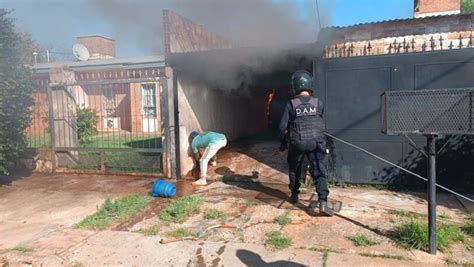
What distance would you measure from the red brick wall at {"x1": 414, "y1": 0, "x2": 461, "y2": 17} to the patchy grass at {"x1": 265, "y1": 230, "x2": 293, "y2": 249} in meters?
13.1

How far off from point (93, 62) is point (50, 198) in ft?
37.4

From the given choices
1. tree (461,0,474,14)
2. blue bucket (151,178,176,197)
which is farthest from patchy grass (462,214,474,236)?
tree (461,0,474,14)

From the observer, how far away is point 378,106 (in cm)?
561

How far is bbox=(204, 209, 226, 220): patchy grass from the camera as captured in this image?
4.50m

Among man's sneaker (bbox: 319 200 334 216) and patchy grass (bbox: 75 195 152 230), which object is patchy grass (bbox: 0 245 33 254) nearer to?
patchy grass (bbox: 75 195 152 230)

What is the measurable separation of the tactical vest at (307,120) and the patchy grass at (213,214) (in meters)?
1.43

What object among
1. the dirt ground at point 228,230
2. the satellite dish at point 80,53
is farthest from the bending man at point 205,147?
the satellite dish at point 80,53

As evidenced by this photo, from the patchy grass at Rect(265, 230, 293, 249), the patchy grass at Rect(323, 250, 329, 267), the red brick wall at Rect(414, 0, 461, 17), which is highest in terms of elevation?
the red brick wall at Rect(414, 0, 461, 17)

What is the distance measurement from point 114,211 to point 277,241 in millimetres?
2541

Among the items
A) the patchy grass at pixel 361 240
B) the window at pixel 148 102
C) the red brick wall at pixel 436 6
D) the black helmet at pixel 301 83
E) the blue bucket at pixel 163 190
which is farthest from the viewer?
the red brick wall at pixel 436 6

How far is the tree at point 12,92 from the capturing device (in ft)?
19.7

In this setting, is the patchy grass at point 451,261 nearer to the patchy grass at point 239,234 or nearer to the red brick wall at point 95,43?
the patchy grass at point 239,234

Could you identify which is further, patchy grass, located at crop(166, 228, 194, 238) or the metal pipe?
patchy grass, located at crop(166, 228, 194, 238)

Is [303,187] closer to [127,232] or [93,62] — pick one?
[127,232]
